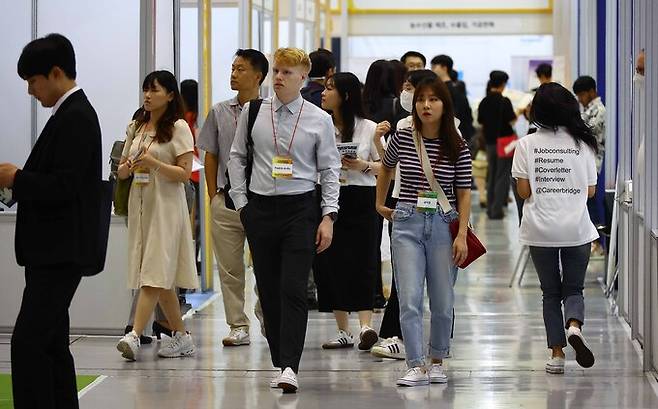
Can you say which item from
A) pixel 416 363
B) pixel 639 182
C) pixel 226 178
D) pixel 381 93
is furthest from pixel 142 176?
pixel 639 182

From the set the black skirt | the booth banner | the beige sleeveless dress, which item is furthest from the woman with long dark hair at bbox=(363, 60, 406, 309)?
the booth banner

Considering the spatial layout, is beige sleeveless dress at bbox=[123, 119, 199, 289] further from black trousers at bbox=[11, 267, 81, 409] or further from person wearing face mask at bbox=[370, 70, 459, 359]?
black trousers at bbox=[11, 267, 81, 409]

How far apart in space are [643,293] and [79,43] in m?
3.70

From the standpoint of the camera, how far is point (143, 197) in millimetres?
6934

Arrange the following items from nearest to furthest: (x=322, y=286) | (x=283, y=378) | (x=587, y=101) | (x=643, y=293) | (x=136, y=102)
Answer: (x=283, y=378) → (x=643, y=293) → (x=322, y=286) → (x=136, y=102) → (x=587, y=101)

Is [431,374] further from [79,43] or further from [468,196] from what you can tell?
[79,43]

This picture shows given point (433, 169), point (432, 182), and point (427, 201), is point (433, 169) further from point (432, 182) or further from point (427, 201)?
point (427, 201)

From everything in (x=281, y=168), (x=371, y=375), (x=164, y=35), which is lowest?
(x=371, y=375)

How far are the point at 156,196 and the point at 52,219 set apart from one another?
2.42 meters

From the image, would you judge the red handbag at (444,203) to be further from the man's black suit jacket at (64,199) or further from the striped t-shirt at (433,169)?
the man's black suit jacket at (64,199)

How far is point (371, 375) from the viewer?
6520mm

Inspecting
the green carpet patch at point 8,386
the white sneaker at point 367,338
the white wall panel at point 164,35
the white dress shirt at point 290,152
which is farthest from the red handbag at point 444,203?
the white wall panel at point 164,35

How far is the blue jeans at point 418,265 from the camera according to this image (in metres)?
6.04

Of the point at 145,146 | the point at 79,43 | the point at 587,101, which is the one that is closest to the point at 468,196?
the point at 145,146
